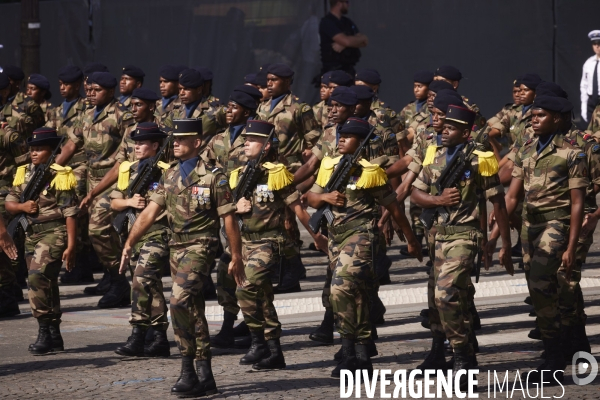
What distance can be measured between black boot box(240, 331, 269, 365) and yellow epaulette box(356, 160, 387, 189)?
1553mm

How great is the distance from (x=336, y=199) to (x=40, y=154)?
3.13 m

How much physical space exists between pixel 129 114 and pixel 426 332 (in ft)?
13.9

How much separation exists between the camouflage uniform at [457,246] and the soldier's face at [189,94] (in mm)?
4060

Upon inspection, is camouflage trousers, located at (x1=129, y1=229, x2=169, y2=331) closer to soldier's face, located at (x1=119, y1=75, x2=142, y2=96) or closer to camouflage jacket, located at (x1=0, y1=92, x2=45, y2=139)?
soldier's face, located at (x1=119, y1=75, x2=142, y2=96)

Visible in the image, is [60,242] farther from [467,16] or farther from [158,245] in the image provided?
[467,16]

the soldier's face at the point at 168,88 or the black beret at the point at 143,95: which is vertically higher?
the black beret at the point at 143,95

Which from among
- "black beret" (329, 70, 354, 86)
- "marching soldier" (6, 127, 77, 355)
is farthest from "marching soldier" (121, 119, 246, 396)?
"black beret" (329, 70, 354, 86)

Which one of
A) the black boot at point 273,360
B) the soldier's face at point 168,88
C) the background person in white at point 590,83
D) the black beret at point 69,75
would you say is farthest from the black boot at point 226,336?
the background person in white at point 590,83

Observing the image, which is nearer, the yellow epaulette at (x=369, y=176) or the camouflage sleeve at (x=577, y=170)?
the camouflage sleeve at (x=577, y=170)

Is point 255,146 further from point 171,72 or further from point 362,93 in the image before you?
point 171,72

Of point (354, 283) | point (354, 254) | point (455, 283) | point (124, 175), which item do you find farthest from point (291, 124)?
point (455, 283)

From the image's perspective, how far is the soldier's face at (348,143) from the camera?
10289mm

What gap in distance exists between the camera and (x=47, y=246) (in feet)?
37.5

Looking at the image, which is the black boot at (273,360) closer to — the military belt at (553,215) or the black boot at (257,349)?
the black boot at (257,349)
